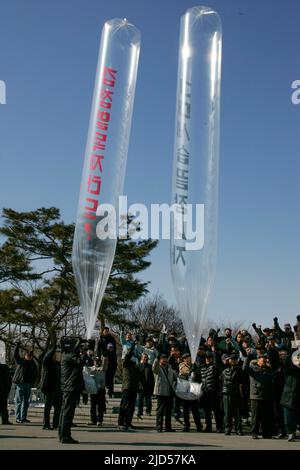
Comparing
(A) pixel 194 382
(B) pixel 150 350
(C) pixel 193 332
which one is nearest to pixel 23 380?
(B) pixel 150 350

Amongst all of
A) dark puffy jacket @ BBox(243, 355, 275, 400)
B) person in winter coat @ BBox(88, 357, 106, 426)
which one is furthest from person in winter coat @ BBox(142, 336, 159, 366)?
dark puffy jacket @ BBox(243, 355, 275, 400)

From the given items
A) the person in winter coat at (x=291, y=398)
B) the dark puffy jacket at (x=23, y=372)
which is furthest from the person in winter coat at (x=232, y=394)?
the dark puffy jacket at (x=23, y=372)

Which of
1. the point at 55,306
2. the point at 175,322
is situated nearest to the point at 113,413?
the point at 55,306

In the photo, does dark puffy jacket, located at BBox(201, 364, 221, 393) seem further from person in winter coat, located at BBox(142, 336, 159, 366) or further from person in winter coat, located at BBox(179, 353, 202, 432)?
person in winter coat, located at BBox(142, 336, 159, 366)

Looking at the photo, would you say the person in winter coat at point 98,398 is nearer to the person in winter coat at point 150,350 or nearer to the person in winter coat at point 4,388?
the person in winter coat at point 150,350

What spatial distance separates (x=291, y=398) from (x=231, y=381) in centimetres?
148

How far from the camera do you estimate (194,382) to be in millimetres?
10570

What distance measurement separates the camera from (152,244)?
25891 millimetres

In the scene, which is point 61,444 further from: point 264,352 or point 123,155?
point 123,155

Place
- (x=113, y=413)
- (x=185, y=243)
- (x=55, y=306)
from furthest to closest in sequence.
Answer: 1. (x=55, y=306)
2. (x=113, y=413)
3. (x=185, y=243)

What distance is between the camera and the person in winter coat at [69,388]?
329 inches

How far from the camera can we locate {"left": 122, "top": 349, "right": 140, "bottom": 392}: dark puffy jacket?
11.0 metres

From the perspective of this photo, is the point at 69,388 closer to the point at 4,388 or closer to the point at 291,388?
the point at 4,388

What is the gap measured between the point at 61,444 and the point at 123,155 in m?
6.01
